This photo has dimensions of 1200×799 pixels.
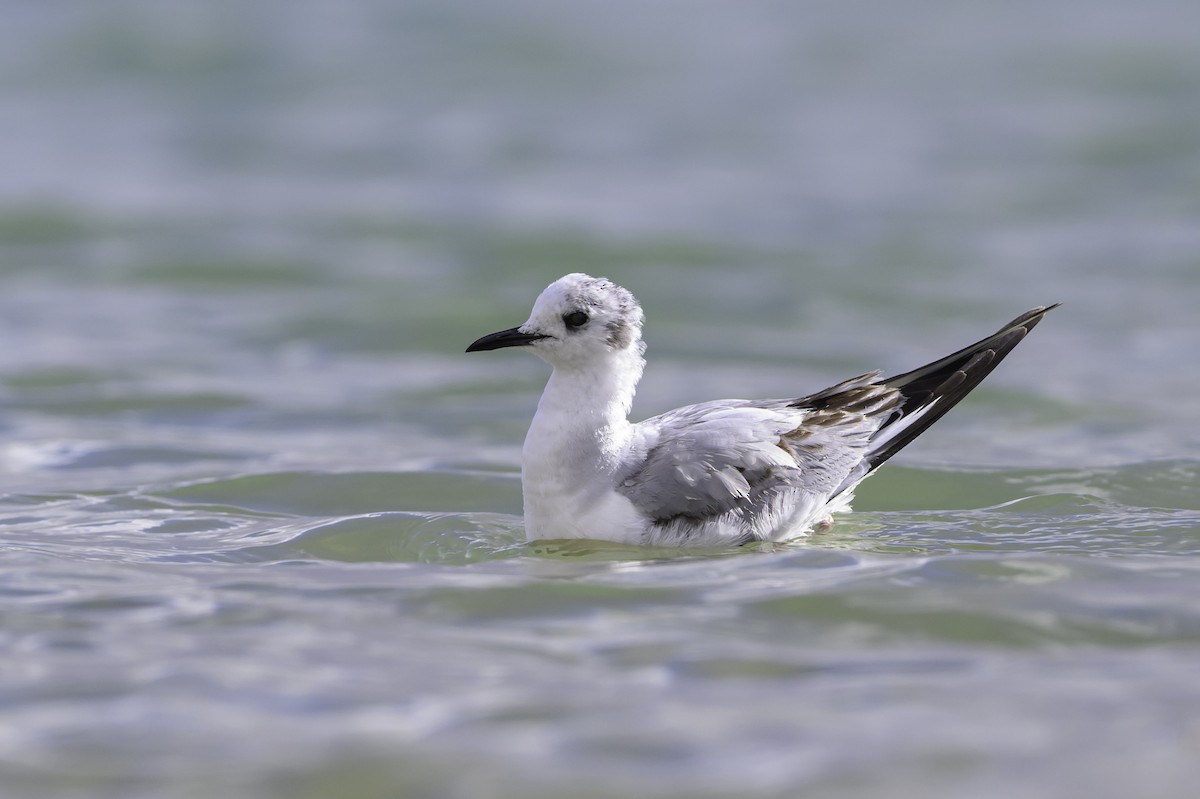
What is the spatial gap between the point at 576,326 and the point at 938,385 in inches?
65.2

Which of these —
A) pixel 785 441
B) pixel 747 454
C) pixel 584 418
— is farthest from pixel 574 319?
pixel 785 441

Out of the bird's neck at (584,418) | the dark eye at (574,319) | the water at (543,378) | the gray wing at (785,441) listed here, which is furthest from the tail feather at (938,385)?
the dark eye at (574,319)

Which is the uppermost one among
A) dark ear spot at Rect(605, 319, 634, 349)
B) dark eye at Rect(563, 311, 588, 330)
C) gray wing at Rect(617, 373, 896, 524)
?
dark eye at Rect(563, 311, 588, 330)

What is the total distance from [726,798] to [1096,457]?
4.71 metres

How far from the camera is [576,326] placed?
21.2 feet

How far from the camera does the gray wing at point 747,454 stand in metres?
6.27

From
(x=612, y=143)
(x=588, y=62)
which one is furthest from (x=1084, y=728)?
(x=588, y=62)

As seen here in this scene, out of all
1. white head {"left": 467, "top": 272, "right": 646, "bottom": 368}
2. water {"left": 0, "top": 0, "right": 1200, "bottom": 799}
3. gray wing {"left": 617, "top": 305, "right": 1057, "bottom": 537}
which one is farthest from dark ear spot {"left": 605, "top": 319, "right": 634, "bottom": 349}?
water {"left": 0, "top": 0, "right": 1200, "bottom": 799}

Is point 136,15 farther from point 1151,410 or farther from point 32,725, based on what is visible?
point 32,725

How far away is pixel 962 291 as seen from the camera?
12711 mm

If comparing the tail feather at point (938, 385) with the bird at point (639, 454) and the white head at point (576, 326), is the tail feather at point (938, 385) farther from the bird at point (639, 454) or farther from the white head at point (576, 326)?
the white head at point (576, 326)

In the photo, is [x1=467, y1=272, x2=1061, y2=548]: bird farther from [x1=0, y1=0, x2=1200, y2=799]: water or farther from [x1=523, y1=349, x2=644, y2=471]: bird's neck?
[x1=0, y1=0, x2=1200, y2=799]: water

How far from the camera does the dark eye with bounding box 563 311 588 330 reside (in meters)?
6.43

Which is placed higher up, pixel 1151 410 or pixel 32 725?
pixel 1151 410
